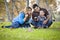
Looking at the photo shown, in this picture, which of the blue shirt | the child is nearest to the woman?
the blue shirt

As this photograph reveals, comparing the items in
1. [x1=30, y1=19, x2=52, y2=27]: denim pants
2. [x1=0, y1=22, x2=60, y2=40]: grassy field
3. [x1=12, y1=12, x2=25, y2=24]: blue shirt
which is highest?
[x1=12, y1=12, x2=25, y2=24]: blue shirt

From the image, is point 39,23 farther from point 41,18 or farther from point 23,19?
point 23,19

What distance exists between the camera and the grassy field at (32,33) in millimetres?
2303

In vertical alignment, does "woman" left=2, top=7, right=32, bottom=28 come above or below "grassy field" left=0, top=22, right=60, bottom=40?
above

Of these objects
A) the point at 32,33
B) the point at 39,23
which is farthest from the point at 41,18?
the point at 32,33

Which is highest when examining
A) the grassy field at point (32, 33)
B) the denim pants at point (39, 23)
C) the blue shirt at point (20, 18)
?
the blue shirt at point (20, 18)

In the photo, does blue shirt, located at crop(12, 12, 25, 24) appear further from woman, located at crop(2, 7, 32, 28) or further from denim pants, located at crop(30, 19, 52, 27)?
denim pants, located at crop(30, 19, 52, 27)

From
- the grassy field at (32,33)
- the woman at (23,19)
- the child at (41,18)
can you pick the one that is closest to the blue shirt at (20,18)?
the woman at (23,19)

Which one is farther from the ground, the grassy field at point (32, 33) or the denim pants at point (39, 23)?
the denim pants at point (39, 23)

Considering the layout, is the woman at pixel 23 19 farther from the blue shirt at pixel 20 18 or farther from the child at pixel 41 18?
the child at pixel 41 18

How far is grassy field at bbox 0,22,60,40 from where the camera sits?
2303 mm

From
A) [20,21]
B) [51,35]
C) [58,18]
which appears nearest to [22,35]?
[20,21]

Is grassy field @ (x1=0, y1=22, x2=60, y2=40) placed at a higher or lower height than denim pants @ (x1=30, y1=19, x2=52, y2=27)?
lower

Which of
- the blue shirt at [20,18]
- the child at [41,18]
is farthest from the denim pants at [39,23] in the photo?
the blue shirt at [20,18]
